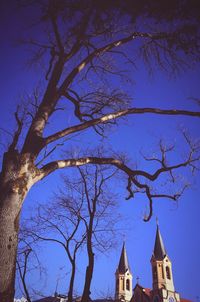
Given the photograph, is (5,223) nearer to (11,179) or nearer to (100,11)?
(11,179)

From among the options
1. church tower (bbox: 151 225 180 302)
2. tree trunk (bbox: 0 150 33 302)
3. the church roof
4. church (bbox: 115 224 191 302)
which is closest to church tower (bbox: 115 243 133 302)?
church (bbox: 115 224 191 302)

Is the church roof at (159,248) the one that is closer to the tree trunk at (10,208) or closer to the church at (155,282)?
the church at (155,282)

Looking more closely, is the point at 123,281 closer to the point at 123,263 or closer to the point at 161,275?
the point at 123,263

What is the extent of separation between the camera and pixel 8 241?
3090mm

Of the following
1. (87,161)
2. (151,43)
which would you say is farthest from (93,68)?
(87,161)

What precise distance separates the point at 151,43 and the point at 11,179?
5377 mm

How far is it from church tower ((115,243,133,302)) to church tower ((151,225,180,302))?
9.94 metres

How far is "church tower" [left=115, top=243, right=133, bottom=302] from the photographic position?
194ft

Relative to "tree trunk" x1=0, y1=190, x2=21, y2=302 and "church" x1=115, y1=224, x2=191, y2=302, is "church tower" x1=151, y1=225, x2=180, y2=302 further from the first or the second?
"tree trunk" x1=0, y1=190, x2=21, y2=302

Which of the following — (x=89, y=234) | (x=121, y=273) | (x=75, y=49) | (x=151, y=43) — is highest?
(x=121, y=273)

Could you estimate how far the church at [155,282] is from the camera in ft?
160

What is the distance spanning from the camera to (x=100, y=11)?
580cm

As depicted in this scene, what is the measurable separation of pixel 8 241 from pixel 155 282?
2219 inches

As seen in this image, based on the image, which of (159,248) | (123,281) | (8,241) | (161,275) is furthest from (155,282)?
(8,241)
